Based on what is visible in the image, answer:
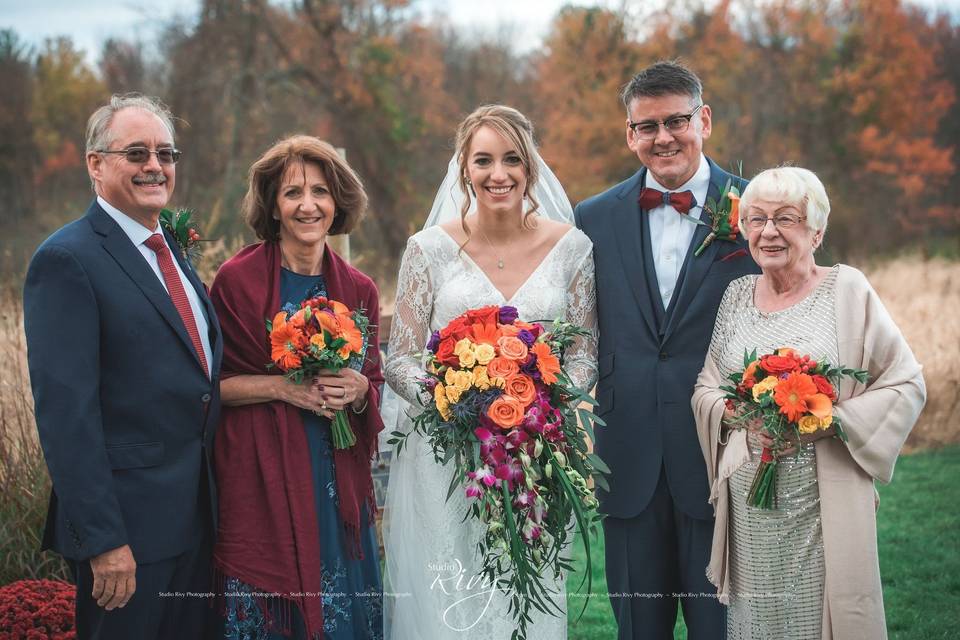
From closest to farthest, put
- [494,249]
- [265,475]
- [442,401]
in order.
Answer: [442,401] → [265,475] → [494,249]

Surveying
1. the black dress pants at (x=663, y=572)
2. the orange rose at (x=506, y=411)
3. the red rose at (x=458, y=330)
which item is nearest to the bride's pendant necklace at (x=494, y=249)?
the red rose at (x=458, y=330)

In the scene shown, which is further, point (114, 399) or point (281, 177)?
point (281, 177)

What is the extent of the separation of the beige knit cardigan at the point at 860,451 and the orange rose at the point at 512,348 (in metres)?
1.33

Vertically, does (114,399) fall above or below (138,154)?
below

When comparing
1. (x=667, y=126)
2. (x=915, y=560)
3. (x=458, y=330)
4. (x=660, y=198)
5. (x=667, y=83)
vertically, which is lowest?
(x=915, y=560)

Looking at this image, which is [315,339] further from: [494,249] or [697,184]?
[697,184]

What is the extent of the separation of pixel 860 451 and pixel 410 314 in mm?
2124

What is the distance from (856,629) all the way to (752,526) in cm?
57

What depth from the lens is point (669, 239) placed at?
4395 millimetres

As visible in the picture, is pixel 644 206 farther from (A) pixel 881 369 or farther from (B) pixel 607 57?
(B) pixel 607 57

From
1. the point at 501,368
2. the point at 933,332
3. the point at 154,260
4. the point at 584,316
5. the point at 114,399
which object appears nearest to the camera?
the point at 114,399

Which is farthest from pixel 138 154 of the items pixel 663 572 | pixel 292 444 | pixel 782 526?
pixel 782 526

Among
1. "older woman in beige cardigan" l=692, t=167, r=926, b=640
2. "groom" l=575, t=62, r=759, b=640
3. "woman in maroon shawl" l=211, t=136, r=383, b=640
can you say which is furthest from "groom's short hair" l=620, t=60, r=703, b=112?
"woman in maroon shawl" l=211, t=136, r=383, b=640

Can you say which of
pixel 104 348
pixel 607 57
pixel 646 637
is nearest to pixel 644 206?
pixel 646 637
